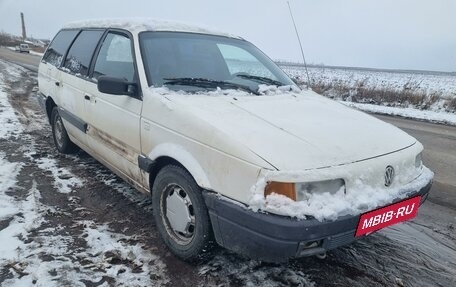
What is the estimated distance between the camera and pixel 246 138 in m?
2.35

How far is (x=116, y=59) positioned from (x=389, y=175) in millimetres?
2664

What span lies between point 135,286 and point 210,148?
1.05 meters

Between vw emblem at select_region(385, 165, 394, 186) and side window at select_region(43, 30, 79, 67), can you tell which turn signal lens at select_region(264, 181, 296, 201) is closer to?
vw emblem at select_region(385, 165, 394, 186)

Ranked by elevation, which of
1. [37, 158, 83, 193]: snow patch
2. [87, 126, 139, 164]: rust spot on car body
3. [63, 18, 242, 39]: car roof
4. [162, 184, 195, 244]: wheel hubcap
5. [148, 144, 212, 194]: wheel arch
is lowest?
[37, 158, 83, 193]: snow patch

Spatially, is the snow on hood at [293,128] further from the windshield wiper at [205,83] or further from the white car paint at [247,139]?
the windshield wiper at [205,83]

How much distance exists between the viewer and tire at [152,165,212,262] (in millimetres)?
2559

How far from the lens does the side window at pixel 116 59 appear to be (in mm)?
3408

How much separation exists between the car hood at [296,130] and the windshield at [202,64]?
0.97 feet

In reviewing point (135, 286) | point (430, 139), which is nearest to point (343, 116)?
point (135, 286)

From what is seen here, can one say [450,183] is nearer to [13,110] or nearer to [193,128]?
[193,128]

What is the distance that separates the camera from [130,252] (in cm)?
291

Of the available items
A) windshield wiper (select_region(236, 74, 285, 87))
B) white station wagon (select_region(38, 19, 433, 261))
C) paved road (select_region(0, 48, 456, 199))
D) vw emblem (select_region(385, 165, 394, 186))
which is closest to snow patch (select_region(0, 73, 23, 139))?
white station wagon (select_region(38, 19, 433, 261))

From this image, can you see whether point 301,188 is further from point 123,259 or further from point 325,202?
point 123,259

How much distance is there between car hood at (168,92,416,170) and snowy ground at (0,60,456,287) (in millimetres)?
919
